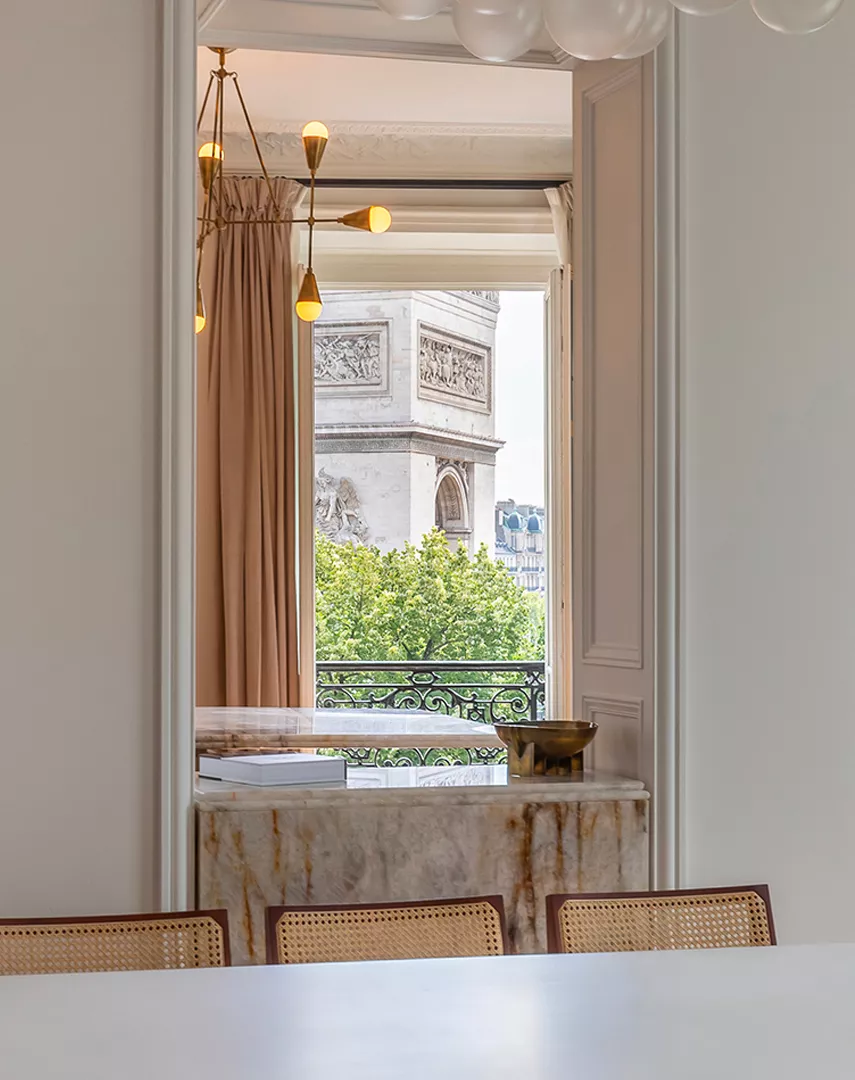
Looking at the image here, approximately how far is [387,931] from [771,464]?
1.49 m

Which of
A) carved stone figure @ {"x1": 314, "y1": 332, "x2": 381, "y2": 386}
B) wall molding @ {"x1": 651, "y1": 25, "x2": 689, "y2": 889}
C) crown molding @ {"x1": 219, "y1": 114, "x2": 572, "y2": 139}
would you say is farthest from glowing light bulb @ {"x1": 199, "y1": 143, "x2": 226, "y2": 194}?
carved stone figure @ {"x1": 314, "y1": 332, "x2": 381, "y2": 386}

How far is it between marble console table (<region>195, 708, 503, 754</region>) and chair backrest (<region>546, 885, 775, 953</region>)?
4.64ft

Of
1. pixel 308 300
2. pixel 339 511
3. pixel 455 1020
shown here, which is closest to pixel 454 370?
pixel 339 511

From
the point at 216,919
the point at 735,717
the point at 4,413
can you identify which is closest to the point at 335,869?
the point at 216,919

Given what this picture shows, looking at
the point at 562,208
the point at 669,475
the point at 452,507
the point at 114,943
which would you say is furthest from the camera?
the point at 452,507

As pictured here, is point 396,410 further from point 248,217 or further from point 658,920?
point 658,920

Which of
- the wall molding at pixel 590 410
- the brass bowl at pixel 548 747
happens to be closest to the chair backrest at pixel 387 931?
the brass bowl at pixel 548 747

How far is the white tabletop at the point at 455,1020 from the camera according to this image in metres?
1.33

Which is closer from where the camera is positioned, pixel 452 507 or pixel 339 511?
pixel 339 511

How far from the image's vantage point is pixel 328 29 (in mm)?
2930

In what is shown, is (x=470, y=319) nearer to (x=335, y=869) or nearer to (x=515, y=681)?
(x=515, y=681)

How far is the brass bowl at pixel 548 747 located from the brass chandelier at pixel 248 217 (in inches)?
59.9

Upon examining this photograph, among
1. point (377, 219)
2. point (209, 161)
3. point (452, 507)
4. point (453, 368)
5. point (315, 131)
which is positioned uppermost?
point (453, 368)

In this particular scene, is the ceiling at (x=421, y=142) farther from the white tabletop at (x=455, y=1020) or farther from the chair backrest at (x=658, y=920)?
the white tabletop at (x=455, y=1020)
